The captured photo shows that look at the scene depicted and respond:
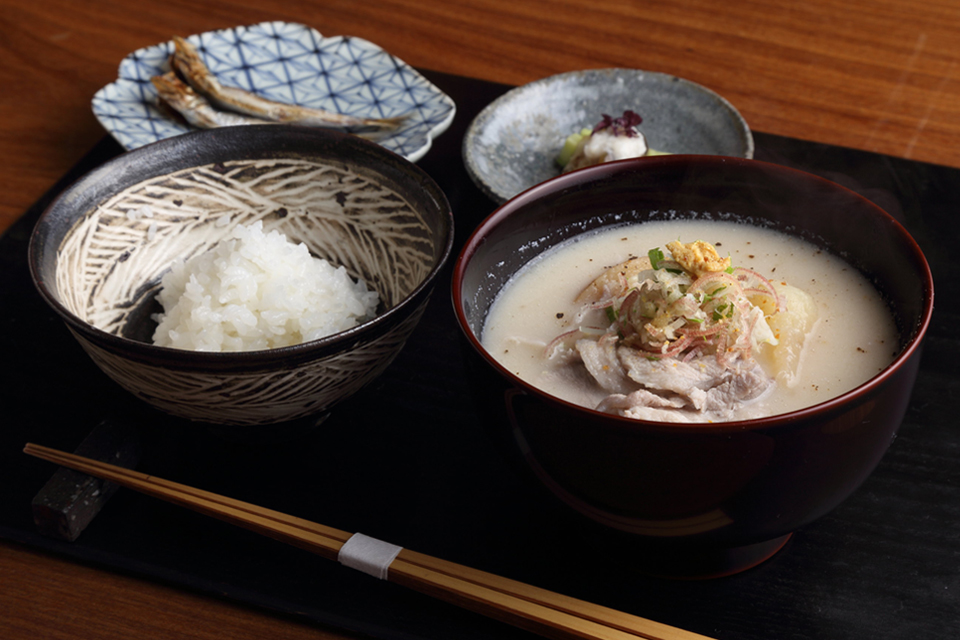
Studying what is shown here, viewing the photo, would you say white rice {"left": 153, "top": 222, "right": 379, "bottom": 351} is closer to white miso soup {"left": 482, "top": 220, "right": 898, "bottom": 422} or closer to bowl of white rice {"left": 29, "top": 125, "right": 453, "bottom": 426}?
bowl of white rice {"left": 29, "top": 125, "right": 453, "bottom": 426}

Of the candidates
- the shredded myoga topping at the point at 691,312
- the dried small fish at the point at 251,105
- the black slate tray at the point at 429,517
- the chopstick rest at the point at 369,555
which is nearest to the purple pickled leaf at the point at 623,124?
the dried small fish at the point at 251,105

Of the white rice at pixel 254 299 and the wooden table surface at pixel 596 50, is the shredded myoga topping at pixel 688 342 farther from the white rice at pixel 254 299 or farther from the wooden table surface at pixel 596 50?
the wooden table surface at pixel 596 50

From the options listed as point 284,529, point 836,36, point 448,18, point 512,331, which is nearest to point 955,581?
point 512,331

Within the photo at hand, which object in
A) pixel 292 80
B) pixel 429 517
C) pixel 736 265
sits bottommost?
pixel 429 517

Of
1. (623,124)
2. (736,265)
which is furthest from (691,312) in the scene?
(623,124)

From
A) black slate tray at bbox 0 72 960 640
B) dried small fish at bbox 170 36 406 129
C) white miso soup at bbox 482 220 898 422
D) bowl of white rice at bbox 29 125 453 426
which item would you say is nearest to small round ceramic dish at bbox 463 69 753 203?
dried small fish at bbox 170 36 406 129

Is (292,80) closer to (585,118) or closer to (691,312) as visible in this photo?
(585,118)
